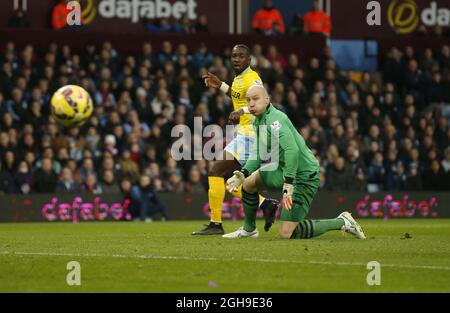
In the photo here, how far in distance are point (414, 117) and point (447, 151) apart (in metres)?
1.64

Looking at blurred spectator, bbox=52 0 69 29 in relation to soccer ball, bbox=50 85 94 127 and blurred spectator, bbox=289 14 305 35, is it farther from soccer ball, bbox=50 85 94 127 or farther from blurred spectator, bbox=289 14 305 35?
soccer ball, bbox=50 85 94 127

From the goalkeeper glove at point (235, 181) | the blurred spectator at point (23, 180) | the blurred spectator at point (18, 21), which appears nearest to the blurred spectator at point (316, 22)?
the blurred spectator at point (18, 21)

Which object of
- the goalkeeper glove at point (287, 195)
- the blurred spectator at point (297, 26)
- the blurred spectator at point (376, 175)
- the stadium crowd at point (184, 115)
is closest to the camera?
the goalkeeper glove at point (287, 195)

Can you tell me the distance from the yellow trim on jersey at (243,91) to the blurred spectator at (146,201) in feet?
24.9

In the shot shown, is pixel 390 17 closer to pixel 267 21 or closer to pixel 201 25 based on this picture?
pixel 267 21

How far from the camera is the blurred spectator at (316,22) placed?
2884cm

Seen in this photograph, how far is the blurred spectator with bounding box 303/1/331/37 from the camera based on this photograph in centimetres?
2884

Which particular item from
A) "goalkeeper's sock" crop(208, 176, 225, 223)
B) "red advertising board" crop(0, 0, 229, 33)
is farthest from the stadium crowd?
"goalkeeper's sock" crop(208, 176, 225, 223)

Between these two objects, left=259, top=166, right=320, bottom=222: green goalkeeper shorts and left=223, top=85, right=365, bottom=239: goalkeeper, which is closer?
left=223, top=85, right=365, bottom=239: goalkeeper

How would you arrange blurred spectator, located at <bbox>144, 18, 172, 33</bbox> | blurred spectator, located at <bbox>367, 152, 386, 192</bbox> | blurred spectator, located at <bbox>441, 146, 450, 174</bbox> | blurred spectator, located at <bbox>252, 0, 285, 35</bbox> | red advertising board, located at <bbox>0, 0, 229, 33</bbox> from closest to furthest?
blurred spectator, located at <bbox>367, 152, 386, 192</bbox> → blurred spectator, located at <bbox>441, 146, 450, 174</bbox> → blurred spectator, located at <bbox>144, 18, 172, 33</bbox> → blurred spectator, located at <bbox>252, 0, 285, 35</bbox> → red advertising board, located at <bbox>0, 0, 229, 33</bbox>

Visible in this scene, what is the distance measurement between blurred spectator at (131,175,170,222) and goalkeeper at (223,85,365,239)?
8.93m

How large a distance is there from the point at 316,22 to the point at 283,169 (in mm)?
16145

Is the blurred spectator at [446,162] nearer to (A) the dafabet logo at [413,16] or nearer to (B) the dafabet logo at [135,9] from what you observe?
(A) the dafabet logo at [413,16]
